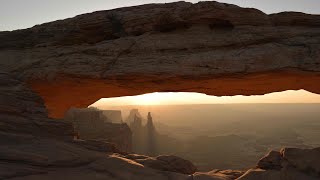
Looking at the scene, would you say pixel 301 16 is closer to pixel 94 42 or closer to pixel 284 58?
pixel 284 58

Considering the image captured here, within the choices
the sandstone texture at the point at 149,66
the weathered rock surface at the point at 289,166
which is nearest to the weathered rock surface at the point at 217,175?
the sandstone texture at the point at 149,66

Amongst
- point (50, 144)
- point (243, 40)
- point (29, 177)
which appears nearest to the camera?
point (29, 177)

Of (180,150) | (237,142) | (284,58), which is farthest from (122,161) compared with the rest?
(237,142)

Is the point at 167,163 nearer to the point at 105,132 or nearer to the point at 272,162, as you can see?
the point at 272,162

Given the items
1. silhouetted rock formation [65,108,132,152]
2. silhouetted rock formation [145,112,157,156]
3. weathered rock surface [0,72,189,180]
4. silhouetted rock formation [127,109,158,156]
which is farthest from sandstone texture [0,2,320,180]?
silhouetted rock formation [145,112,157,156]

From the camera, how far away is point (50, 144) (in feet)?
43.5

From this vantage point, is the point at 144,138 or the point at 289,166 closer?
the point at 289,166

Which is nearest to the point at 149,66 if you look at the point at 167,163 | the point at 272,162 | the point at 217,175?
the point at 167,163

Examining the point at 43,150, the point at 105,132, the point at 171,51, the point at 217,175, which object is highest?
the point at 171,51

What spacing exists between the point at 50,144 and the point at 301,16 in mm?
13250

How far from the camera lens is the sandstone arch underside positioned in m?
14.4

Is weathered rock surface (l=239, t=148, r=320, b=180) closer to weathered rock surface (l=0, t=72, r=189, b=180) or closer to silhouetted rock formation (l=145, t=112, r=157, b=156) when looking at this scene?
weathered rock surface (l=0, t=72, r=189, b=180)

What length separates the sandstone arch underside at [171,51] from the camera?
14.4 m

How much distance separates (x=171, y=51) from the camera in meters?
15.4
